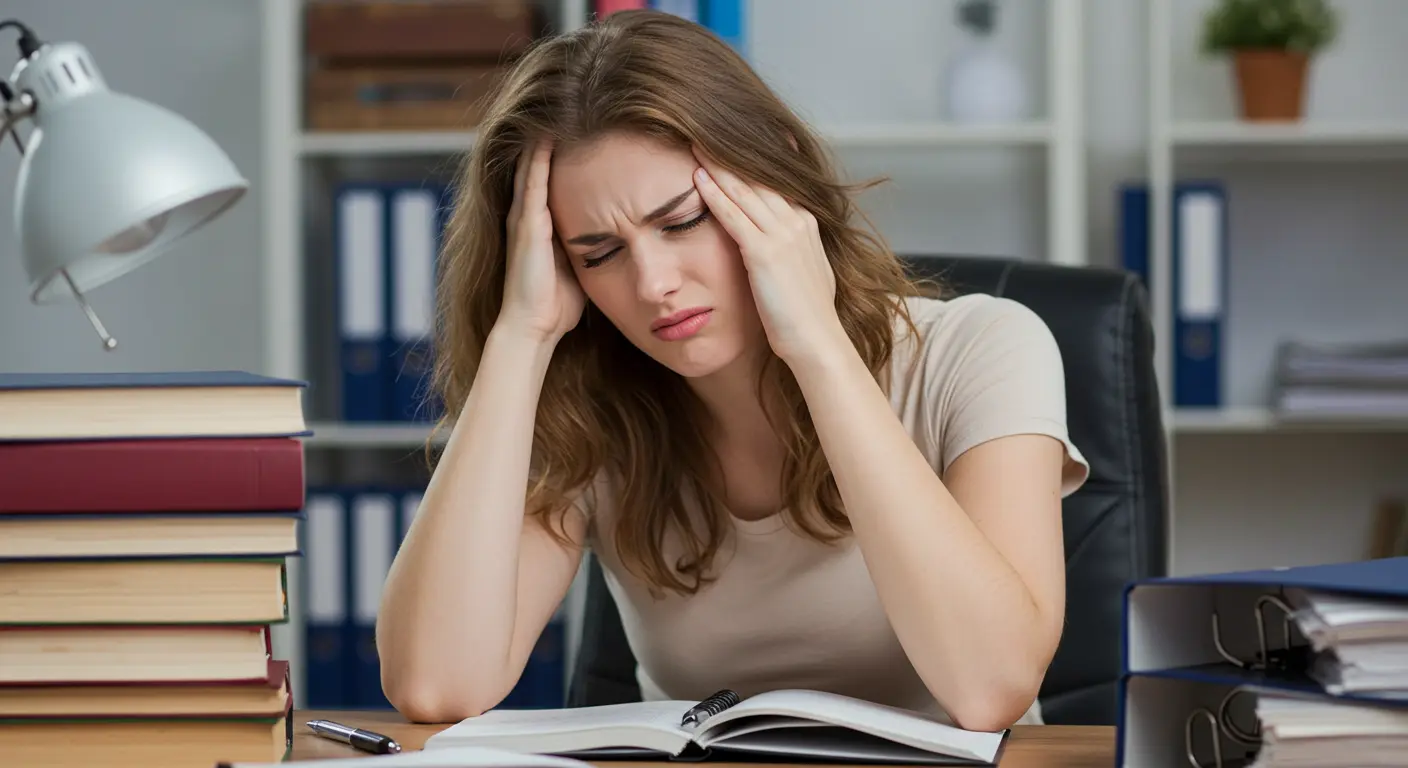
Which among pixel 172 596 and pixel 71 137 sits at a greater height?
pixel 71 137

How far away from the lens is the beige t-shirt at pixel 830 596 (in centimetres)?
132

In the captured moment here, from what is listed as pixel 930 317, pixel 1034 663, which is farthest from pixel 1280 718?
pixel 930 317

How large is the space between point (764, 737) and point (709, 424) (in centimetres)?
54

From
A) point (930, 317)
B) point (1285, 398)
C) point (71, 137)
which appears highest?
point (71, 137)

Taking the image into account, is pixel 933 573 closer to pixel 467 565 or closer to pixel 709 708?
pixel 709 708

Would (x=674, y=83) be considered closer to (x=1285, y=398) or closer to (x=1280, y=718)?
(x=1280, y=718)

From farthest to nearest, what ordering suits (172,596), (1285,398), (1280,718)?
(1285,398), (172,596), (1280,718)

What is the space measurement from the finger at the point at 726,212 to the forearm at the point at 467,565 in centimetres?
22

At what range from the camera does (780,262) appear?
1.20m

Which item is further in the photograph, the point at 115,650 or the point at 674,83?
the point at 674,83

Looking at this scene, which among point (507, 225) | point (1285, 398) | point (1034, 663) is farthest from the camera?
point (1285, 398)

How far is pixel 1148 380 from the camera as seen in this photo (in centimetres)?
146

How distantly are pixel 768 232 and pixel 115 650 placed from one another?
60 cm

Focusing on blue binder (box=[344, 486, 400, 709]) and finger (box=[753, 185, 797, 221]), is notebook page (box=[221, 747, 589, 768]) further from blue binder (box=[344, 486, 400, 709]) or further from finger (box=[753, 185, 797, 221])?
blue binder (box=[344, 486, 400, 709])
